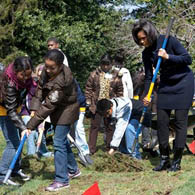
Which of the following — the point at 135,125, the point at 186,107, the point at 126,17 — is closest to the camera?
the point at 186,107

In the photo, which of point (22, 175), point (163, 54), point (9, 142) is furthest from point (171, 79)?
point (22, 175)

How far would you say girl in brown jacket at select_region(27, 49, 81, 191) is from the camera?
16.0ft

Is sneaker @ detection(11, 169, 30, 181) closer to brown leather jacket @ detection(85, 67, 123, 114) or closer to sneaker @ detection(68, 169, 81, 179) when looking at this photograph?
sneaker @ detection(68, 169, 81, 179)

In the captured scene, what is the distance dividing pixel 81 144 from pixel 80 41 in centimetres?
1272

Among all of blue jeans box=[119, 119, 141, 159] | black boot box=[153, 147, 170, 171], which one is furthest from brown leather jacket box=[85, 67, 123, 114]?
black boot box=[153, 147, 170, 171]

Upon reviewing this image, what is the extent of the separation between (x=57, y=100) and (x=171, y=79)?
155cm

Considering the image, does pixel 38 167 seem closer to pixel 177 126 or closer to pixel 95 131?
pixel 95 131

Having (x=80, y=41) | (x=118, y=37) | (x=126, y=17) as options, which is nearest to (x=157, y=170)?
(x=80, y=41)

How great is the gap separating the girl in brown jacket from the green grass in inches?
12.5

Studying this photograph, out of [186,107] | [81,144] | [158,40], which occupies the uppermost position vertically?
[158,40]

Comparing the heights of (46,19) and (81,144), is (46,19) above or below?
above

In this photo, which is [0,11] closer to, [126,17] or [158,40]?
[126,17]

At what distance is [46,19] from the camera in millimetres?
19672

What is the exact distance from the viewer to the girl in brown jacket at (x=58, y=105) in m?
4.87
